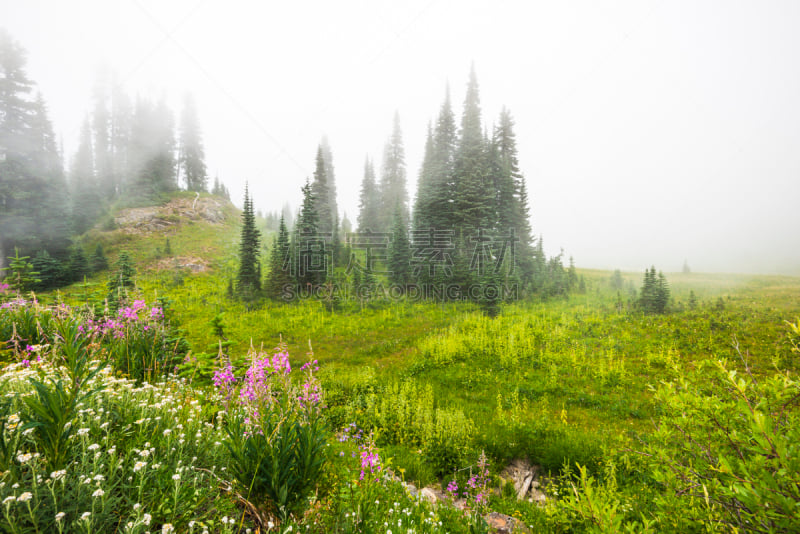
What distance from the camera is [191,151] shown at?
153 feet

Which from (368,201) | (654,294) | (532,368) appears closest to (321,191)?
(368,201)

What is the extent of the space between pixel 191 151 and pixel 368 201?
33.6m

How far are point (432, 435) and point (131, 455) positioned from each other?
171 inches

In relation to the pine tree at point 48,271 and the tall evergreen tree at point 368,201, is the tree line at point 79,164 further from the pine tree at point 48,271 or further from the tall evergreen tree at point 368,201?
the tall evergreen tree at point 368,201

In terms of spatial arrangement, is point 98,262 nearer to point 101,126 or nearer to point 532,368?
point 532,368

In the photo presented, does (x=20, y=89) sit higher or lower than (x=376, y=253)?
higher

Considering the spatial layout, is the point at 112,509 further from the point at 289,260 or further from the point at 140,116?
the point at 140,116

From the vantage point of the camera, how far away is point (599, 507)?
6.10 feet

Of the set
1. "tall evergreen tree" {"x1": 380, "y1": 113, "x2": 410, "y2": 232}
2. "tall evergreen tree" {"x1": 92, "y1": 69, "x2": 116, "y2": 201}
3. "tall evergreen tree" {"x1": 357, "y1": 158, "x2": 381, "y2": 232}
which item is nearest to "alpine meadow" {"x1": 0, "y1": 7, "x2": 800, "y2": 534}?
"tall evergreen tree" {"x1": 357, "y1": 158, "x2": 381, "y2": 232}

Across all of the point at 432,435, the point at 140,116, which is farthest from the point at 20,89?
the point at 432,435

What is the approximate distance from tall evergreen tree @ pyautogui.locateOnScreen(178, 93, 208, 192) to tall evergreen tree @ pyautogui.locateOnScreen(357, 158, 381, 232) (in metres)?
30.0

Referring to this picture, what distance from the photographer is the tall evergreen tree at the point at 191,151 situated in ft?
152

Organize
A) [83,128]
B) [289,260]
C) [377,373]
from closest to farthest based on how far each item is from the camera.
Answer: [377,373] < [289,260] < [83,128]

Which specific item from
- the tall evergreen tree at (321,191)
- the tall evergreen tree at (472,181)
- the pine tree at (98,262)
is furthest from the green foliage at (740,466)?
the tall evergreen tree at (321,191)
